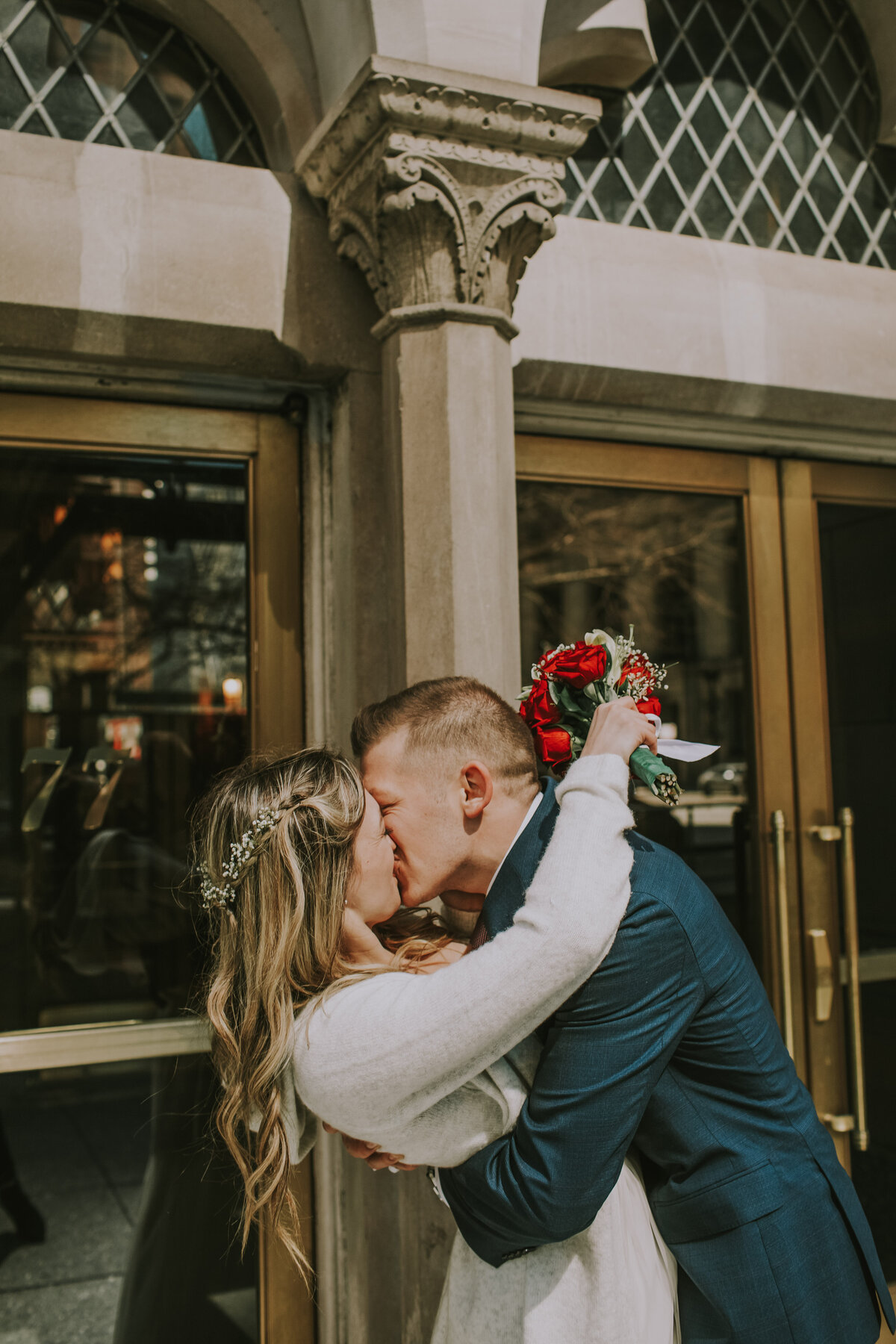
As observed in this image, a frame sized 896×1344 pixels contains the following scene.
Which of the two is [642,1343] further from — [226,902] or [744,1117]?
[226,902]

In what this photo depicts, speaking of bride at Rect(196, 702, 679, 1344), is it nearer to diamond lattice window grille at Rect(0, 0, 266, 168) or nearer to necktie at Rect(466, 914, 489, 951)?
necktie at Rect(466, 914, 489, 951)

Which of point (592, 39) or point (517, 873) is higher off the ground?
point (592, 39)

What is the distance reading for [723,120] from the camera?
3295mm

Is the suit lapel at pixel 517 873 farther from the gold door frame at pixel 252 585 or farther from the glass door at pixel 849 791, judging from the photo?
the glass door at pixel 849 791

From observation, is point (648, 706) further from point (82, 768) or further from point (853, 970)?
point (853, 970)

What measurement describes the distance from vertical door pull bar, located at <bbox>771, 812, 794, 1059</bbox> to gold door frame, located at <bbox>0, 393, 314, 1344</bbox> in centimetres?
158

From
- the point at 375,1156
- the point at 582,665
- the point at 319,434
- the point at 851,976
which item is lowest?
the point at 851,976

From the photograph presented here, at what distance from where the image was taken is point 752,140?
333cm

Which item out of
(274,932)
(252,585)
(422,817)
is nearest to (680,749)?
→ (422,817)

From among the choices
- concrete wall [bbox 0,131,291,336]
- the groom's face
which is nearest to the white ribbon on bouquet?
the groom's face

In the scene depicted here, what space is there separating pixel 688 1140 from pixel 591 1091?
0.26m

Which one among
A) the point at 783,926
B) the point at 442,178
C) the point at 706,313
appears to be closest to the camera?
the point at 442,178

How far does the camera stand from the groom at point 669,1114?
1477mm

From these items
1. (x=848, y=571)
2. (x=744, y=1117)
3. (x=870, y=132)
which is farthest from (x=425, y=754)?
(x=870, y=132)
